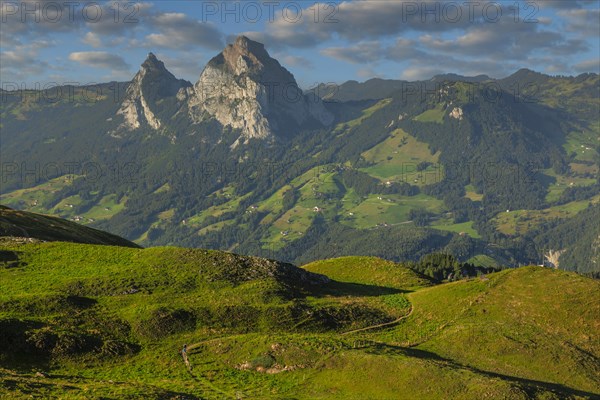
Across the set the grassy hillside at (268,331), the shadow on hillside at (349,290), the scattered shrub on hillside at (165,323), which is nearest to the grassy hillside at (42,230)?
the grassy hillside at (268,331)

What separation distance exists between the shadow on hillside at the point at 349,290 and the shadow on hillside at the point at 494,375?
19.8 meters

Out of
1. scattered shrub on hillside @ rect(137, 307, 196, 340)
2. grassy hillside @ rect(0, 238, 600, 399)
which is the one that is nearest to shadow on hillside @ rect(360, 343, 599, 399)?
grassy hillside @ rect(0, 238, 600, 399)

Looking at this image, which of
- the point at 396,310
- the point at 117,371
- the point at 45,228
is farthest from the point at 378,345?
the point at 45,228

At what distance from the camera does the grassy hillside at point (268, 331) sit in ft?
171

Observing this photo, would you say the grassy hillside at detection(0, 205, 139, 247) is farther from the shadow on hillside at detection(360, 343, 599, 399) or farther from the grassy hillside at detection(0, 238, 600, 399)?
the shadow on hillside at detection(360, 343, 599, 399)

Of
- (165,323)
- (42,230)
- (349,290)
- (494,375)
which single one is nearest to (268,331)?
(165,323)

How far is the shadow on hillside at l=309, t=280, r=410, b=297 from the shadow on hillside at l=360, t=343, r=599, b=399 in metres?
19.8

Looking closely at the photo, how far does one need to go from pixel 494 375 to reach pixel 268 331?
88.8 ft

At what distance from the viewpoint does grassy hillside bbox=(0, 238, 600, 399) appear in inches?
2047

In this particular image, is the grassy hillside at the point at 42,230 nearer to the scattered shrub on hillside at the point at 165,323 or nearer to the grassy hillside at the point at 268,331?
the grassy hillside at the point at 268,331

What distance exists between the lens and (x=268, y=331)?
66938mm

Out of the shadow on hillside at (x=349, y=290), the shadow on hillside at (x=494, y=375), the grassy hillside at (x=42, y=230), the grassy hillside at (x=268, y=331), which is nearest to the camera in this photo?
the shadow on hillside at (x=494, y=375)

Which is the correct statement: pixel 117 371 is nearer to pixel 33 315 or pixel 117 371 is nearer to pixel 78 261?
pixel 33 315

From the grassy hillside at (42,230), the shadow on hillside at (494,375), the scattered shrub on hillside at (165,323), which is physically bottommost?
the shadow on hillside at (494,375)
